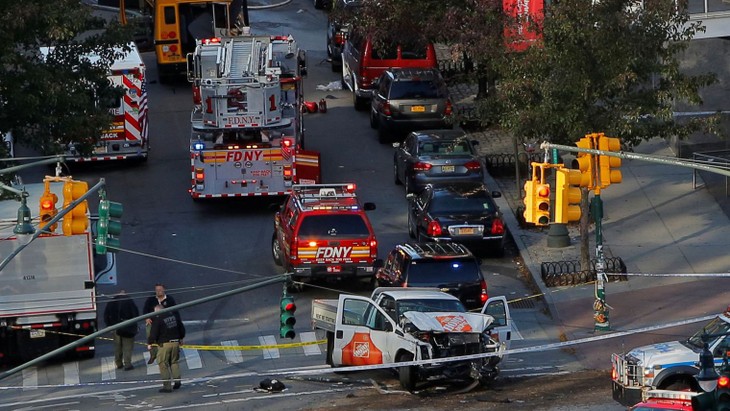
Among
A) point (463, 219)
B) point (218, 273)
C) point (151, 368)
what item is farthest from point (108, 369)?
point (463, 219)

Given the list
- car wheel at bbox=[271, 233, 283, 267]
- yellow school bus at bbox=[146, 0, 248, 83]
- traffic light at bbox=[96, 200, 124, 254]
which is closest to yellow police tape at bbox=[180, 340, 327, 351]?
car wheel at bbox=[271, 233, 283, 267]

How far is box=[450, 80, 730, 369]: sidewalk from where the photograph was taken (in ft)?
97.3

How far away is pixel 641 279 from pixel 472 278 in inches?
191

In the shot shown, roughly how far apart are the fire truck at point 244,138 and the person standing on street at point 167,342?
35.5 ft

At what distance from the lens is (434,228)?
3269 cm

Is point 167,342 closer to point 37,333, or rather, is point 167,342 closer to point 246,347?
point 37,333

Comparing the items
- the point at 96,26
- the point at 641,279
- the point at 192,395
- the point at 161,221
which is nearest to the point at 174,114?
the point at 161,221

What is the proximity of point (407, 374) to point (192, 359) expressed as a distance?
17.4 feet

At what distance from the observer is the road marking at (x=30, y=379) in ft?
86.7

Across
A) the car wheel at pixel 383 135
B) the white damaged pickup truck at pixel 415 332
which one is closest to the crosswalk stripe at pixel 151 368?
the white damaged pickup truck at pixel 415 332

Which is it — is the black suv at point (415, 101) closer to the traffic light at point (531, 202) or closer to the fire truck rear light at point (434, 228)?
the fire truck rear light at point (434, 228)

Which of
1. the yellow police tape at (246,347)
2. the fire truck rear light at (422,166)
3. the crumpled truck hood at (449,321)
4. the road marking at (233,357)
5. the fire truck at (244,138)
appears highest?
the fire truck at (244,138)

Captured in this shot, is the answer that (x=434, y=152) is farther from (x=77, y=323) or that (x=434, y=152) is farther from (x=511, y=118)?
(x=77, y=323)

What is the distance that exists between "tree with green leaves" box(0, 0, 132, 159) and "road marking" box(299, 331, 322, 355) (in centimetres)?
558
